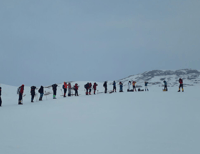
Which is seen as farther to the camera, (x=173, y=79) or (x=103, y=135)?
(x=173, y=79)

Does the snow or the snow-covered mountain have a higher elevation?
the snow-covered mountain

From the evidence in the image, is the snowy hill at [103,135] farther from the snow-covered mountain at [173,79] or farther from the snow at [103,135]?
the snow-covered mountain at [173,79]

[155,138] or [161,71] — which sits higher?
[161,71]

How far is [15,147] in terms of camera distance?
5266mm

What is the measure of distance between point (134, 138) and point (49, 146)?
11.1ft

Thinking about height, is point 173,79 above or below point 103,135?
above

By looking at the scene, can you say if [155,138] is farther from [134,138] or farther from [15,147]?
[15,147]

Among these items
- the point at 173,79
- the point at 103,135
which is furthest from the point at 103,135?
the point at 173,79

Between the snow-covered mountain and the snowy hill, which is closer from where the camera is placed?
the snowy hill

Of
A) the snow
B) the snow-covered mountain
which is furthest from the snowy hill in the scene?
the snow-covered mountain

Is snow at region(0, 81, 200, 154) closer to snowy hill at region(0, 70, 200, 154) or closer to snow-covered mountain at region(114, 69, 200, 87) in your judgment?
snowy hill at region(0, 70, 200, 154)

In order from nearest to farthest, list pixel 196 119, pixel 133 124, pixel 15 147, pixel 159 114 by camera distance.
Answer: pixel 15 147 < pixel 133 124 < pixel 196 119 < pixel 159 114

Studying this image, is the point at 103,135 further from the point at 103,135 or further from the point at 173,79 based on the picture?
the point at 173,79

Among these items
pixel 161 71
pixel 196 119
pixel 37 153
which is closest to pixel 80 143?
pixel 37 153
